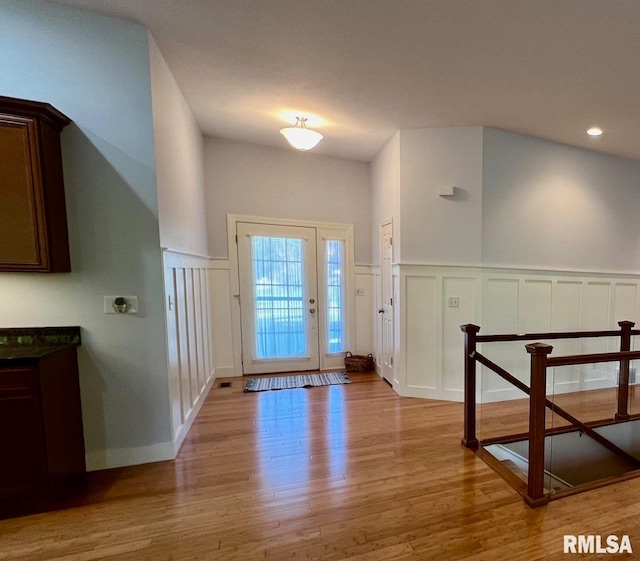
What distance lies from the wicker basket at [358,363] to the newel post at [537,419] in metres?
2.41

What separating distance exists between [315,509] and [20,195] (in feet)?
8.28

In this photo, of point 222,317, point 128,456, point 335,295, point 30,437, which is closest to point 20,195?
point 30,437

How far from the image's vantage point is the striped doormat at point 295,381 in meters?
3.70

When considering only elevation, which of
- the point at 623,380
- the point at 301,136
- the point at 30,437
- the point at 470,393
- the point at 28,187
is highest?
the point at 301,136

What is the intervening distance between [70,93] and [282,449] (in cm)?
289

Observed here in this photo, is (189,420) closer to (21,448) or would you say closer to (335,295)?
(21,448)

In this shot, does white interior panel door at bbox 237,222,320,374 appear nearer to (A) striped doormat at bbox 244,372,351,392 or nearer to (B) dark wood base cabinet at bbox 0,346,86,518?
(A) striped doormat at bbox 244,372,351,392

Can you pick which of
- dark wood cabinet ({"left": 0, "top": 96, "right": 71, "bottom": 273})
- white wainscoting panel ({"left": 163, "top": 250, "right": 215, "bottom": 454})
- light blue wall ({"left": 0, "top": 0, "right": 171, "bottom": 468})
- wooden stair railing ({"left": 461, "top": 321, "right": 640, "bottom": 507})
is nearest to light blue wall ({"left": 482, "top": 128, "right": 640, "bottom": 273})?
wooden stair railing ({"left": 461, "top": 321, "right": 640, "bottom": 507})

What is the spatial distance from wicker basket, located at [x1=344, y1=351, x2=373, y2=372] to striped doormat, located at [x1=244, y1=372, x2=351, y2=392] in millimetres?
158

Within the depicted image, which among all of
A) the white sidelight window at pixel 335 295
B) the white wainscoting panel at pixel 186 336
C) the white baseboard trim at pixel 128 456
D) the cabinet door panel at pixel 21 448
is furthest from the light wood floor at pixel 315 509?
the white sidelight window at pixel 335 295

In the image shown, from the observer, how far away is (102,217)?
207cm

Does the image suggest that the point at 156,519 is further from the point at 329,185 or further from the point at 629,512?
the point at 329,185

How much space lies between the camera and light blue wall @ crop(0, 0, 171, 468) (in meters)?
1.92

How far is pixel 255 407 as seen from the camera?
3.17 m
